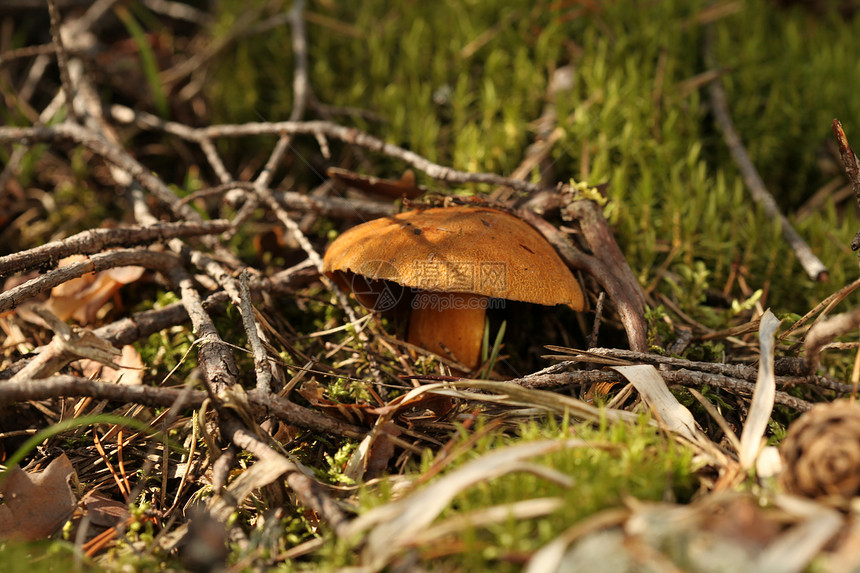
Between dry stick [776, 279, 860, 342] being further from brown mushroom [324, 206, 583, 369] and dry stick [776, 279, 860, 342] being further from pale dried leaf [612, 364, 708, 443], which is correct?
brown mushroom [324, 206, 583, 369]

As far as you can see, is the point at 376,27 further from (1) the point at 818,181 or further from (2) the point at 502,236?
(1) the point at 818,181

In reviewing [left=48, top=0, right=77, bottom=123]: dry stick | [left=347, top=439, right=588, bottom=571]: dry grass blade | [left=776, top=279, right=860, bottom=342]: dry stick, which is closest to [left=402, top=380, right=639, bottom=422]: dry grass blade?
[left=347, top=439, right=588, bottom=571]: dry grass blade

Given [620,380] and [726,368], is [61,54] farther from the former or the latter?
[726,368]

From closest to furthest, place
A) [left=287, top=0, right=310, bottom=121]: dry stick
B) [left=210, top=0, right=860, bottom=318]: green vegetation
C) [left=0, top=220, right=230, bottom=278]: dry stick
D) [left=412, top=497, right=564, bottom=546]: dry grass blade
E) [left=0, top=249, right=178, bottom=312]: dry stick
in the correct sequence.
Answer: [left=412, top=497, right=564, bottom=546]: dry grass blade, [left=0, top=249, right=178, bottom=312]: dry stick, [left=0, top=220, right=230, bottom=278]: dry stick, [left=210, top=0, right=860, bottom=318]: green vegetation, [left=287, top=0, right=310, bottom=121]: dry stick

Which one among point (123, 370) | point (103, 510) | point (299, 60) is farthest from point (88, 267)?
point (299, 60)

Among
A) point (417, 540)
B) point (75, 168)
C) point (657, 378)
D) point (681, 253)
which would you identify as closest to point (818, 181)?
point (681, 253)

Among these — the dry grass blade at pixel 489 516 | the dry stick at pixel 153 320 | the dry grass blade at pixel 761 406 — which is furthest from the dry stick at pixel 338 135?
the dry grass blade at pixel 489 516
